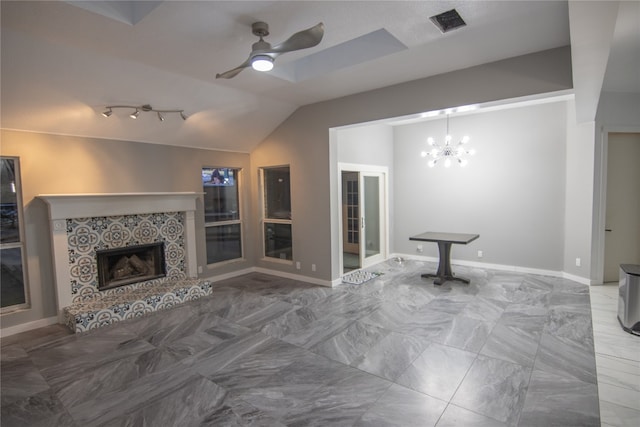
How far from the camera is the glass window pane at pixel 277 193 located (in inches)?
247

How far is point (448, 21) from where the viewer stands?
2812 millimetres

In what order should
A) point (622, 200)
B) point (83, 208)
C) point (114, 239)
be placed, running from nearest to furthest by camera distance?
point (83, 208)
point (114, 239)
point (622, 200)

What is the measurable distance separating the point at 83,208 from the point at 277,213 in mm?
3165

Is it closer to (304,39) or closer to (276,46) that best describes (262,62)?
(276,46)

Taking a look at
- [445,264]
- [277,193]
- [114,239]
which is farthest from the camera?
[277,193]

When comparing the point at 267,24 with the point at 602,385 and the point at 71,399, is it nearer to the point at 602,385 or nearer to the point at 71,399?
the point at 71,399

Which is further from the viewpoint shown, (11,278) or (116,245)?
(116,245)

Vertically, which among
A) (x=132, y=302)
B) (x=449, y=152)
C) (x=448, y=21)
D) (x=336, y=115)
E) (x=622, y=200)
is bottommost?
(x=132, y=302)

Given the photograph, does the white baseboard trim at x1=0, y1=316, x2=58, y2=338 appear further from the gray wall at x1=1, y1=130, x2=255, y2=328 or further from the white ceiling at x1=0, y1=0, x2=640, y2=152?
the white ceiling at x1=0, y1=0, x2=640, y2=152

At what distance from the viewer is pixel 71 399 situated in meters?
2.70

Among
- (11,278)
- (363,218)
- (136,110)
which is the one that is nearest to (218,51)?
(136,110)

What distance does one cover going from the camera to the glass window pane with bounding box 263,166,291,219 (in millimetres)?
6285

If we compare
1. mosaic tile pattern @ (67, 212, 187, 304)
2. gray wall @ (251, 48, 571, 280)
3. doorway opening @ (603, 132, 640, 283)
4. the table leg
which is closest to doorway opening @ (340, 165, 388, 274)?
gray wall @ (251, 48, 571, 280)

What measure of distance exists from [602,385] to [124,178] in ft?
19.5
